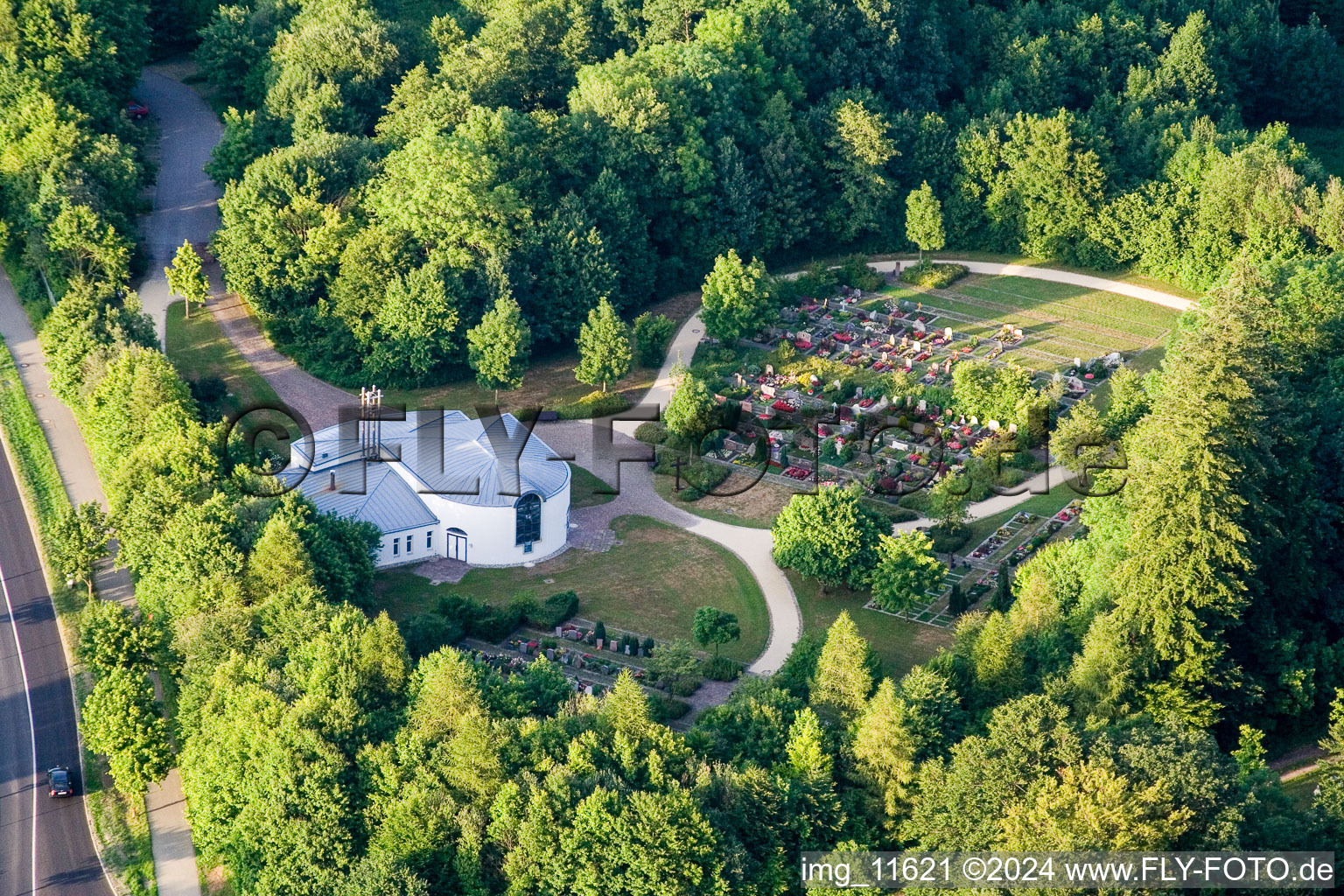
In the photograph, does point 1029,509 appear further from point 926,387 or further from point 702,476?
point 702,476

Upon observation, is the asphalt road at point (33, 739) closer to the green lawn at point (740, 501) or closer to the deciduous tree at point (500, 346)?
the deciduous tree at point (500, 346)

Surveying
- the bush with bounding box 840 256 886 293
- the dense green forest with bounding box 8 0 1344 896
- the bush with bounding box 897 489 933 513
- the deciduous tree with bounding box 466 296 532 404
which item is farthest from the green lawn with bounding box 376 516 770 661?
the bush with bounding box 840 256 886 293

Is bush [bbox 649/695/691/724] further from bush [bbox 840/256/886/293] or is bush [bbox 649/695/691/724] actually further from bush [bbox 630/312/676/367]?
bush [bbox 840/256/886/293]

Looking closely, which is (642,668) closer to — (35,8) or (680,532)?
(680,532)

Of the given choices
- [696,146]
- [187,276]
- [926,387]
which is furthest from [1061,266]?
[187,276]

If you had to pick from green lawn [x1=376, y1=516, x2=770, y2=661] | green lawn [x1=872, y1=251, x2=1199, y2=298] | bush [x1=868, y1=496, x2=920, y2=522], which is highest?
green lawn [x1=872, y1=251, x2=1199, y2=298]

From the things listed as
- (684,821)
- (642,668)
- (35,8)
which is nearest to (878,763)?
(684,821)
